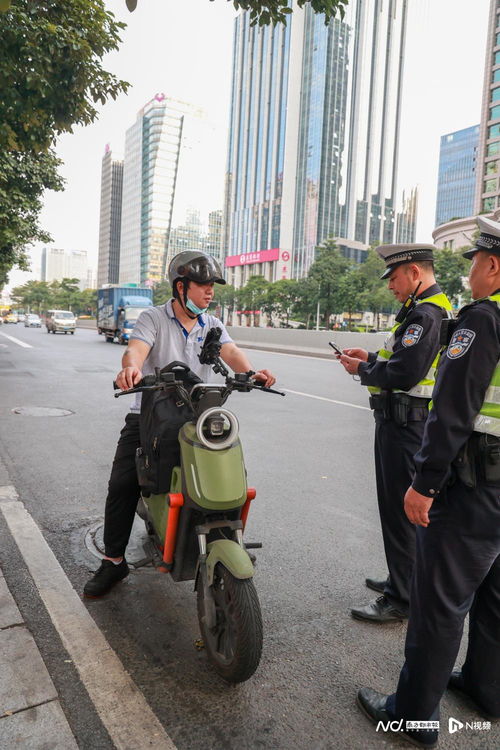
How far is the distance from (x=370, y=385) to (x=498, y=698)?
146cm

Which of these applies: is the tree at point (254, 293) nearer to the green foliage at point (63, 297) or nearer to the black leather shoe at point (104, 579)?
the green foliage at point (63, 297)

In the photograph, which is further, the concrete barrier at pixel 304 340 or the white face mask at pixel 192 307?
the concrete barrier at pixel 304 340

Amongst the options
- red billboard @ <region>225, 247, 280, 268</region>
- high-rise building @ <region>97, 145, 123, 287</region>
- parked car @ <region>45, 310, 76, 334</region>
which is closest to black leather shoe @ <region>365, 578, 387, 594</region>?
parked car @ <region>45, 310, 76, 334</region>

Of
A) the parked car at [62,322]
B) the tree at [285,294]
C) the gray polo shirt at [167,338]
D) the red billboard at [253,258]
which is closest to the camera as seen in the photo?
the gray polo shirt at [167,338]

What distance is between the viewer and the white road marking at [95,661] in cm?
203

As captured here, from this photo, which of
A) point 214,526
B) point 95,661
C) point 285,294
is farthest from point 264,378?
point 285,294

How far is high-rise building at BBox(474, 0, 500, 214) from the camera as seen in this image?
8054 centimetres

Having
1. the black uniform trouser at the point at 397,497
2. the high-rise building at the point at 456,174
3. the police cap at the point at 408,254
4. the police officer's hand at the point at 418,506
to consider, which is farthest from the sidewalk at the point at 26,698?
the high-rise building at the point at 456,174

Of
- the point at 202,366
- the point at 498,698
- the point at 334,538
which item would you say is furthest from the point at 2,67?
the point at 498,698

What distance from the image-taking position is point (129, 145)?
565 ft

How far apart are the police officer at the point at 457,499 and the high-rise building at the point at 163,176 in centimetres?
14897

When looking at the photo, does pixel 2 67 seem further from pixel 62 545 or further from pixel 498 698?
pixel 498 698

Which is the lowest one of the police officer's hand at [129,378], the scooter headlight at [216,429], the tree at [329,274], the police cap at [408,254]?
the scooter headlight at [216,429]

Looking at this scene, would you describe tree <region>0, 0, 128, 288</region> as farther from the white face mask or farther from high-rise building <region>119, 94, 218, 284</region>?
high-rise building <region>119, 94, 218, 284</region>
